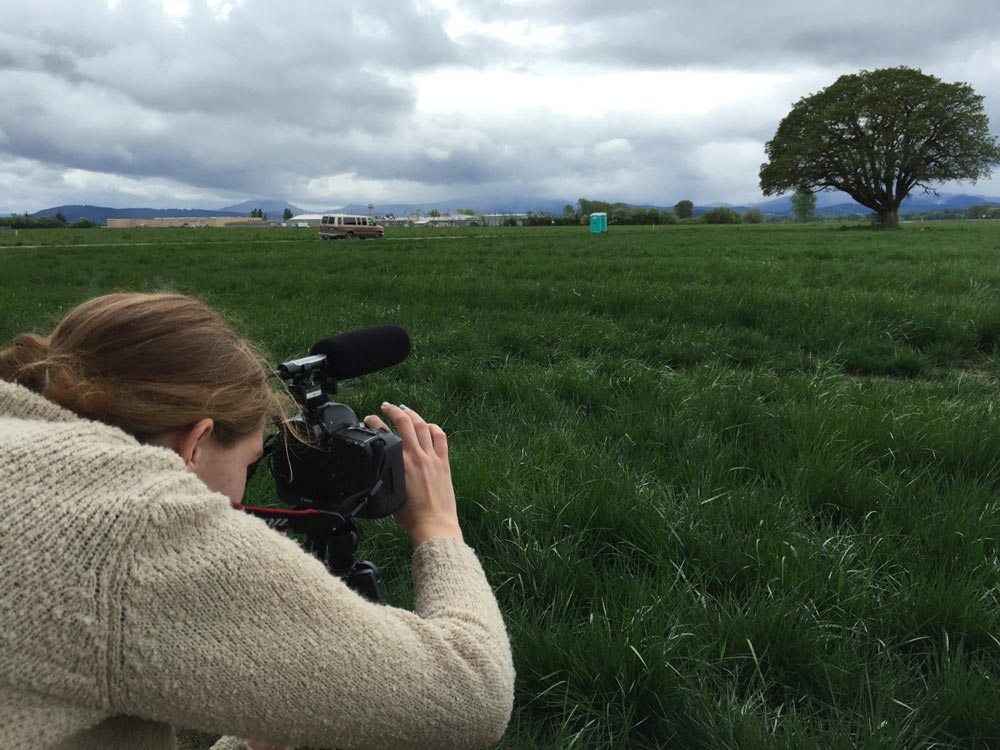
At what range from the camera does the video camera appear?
1.28 m

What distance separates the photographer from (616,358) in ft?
18.4

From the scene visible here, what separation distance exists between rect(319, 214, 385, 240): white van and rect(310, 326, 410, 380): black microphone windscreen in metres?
36.5

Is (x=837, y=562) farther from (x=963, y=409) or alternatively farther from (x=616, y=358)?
(x=616, y=358)

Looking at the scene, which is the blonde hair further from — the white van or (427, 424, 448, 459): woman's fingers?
the white van

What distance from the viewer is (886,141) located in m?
40.9

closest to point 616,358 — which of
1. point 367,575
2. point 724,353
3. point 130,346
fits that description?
point 724,353

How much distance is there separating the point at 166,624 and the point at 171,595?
0.04 metres

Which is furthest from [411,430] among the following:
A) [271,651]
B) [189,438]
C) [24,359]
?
[24,359]

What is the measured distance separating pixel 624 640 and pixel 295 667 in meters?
1.26

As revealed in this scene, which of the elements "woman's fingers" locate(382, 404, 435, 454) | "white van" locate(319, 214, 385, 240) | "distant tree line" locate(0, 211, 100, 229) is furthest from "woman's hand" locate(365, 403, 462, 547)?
"distant tree line" locate(0, 211, 100, 229)

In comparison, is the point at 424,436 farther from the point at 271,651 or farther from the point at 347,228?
the point at 347,228

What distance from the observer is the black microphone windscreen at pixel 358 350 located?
143 centimetres

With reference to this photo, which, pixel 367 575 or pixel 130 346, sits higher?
pixel 130 346

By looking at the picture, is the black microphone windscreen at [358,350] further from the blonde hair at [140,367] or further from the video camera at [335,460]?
the blonde hair at [140,367]
